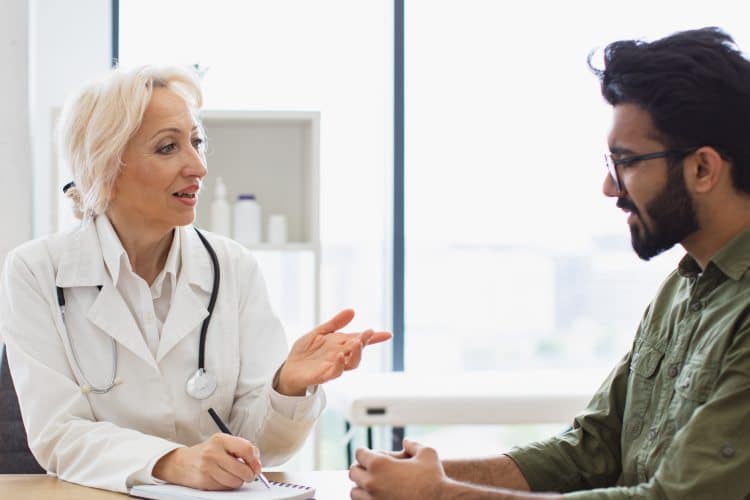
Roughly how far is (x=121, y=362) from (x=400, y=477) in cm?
66

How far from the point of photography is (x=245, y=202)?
295 cm

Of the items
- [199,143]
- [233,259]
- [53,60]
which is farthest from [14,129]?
[233,259]

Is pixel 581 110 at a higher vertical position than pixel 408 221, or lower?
higher

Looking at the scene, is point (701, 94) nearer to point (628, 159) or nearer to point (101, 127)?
point (628, 159)

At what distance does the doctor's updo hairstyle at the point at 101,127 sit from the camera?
1887mm

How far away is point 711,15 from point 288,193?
6.14ft

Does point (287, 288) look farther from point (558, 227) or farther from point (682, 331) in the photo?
point (682, 331)

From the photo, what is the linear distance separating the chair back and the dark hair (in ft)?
4.29

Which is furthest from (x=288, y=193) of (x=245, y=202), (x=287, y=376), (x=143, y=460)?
(x=143, y=460)

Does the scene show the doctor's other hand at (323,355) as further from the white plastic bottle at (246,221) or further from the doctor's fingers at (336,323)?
the white plastic bottle at (246,221)

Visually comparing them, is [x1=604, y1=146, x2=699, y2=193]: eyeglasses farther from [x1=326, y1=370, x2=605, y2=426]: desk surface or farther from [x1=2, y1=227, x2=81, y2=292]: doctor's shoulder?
[x1=326, y1=370, x2=605, y2=426]: desk surface

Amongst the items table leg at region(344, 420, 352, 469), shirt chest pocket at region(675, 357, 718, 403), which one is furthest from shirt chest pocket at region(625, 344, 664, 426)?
table leg at region(344, 420, 352, 469)

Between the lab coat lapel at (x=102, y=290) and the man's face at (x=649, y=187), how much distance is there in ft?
3.03

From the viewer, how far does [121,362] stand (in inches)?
70.9
